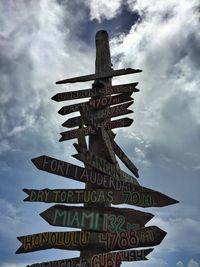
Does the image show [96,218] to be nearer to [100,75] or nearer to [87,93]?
[87,93]

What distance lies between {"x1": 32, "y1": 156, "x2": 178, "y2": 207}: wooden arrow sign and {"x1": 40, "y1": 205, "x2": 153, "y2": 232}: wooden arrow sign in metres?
0.21

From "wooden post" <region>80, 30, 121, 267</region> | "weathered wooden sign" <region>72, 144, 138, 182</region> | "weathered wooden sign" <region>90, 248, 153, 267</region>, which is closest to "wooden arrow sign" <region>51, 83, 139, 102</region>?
"wooden post" <region>80, 30, 121, 267</region>

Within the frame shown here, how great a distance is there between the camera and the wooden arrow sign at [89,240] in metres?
5.00

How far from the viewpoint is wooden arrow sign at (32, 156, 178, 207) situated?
559 centimetres

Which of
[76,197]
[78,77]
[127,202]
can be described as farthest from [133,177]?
[78,77]

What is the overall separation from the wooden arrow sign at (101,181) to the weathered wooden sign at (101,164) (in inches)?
6.0

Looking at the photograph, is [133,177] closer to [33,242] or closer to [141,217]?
[141,217]

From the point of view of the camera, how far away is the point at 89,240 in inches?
203

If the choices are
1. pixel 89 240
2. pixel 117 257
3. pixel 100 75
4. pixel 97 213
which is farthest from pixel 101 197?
pixel 100 75

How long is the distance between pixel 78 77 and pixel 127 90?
4.43 feet

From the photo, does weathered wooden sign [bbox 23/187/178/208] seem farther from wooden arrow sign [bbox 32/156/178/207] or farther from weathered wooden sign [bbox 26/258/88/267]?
weathered wooden sign [bbox 26/258/88/267]

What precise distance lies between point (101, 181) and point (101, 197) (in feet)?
1.10

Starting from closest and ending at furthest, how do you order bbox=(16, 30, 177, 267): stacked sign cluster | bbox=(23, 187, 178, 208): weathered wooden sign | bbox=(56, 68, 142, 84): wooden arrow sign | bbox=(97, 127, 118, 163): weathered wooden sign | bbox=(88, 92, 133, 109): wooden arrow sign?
bbox=(16, 30, 177, 267): stacked sign cluster < bbox=(23, 187, 178, 208): weathered wooden sign < bbox=(97, 127, 118, 163): weathered wooden sign < bbox=(88, 92, 133, 109): wooden arrow sign < bbox=(56, 68, 142, 84): wooden arrow sign

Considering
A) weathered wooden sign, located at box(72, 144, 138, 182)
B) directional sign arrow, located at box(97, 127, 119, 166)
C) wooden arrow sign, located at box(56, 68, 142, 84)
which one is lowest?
weathered wooden sign, located at box(72, 144, 138, 182)
